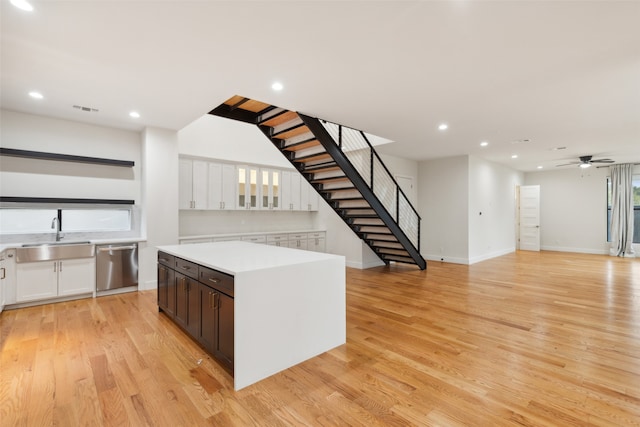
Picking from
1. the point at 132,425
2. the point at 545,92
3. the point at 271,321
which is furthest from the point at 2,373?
the point at 545,92

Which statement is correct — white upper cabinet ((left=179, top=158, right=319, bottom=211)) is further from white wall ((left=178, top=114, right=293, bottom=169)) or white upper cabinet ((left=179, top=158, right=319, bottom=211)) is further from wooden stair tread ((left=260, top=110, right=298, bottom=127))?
wooden stair tread ((left=260, top=110, right=298, bottom=127))

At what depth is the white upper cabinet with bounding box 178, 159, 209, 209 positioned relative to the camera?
585 cm

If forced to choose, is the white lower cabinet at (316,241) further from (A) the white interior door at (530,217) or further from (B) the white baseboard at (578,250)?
(B) the white baseboard at (578,250)

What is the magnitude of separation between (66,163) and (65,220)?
0.90 metres

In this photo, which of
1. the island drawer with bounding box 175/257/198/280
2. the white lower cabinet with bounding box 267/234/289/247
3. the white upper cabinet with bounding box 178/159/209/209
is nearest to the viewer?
the island drawer with bounding box 175/257/198/280

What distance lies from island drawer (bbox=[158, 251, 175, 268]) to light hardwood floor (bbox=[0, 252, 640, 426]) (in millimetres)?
690

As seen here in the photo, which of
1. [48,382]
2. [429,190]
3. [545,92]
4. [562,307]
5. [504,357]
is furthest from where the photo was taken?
[429,190]

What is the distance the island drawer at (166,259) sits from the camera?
346cm

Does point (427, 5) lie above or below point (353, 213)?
above

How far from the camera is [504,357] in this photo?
2.75 m

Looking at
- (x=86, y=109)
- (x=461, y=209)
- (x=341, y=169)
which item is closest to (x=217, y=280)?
(x=341, y=169)

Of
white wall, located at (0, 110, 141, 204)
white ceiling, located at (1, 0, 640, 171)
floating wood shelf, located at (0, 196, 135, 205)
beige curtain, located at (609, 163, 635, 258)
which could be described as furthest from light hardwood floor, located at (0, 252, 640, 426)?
beige curtain, located at (609, 163, 635, 258)

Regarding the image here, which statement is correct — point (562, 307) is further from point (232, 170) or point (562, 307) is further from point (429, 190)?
point (232, 170)

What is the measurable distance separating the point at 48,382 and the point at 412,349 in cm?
304
